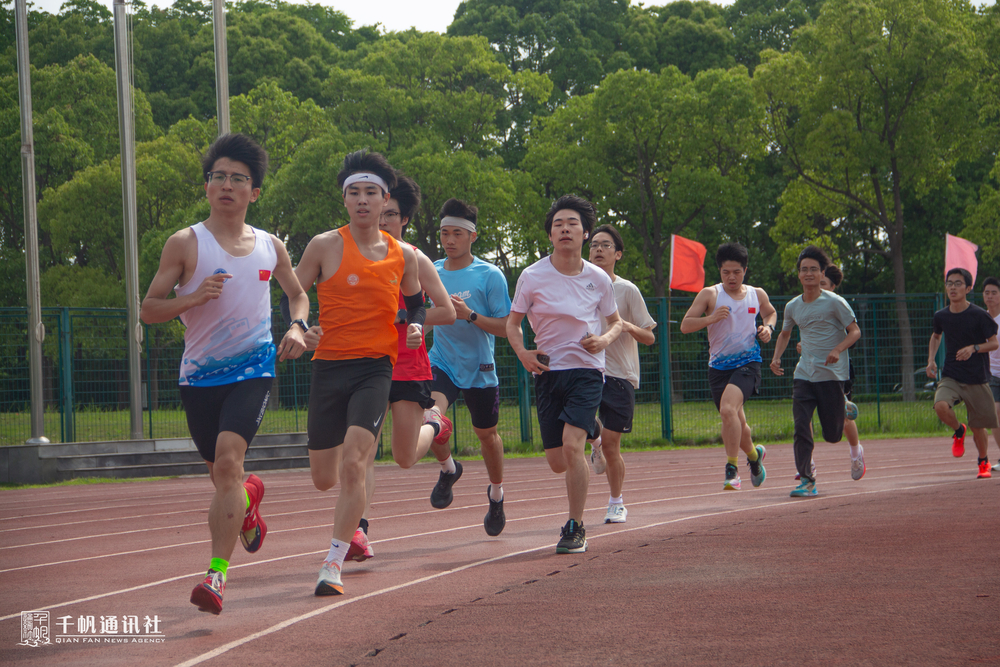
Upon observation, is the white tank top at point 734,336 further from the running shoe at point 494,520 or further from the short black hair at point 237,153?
the short black hair at point 237,153

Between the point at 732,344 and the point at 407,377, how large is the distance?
14.2 feet

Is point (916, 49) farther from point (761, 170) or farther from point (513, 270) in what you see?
point (513, 270)

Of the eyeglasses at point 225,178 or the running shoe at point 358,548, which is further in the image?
the running shoe at point 358,548

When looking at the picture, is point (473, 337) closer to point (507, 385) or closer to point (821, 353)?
point (821, 353)

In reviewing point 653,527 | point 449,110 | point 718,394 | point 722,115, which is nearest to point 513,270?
point 449,110

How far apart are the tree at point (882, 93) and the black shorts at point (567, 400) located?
2496 cm

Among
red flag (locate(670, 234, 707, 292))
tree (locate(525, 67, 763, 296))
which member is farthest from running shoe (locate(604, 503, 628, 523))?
tree (locate(525, 67, 763, 296))

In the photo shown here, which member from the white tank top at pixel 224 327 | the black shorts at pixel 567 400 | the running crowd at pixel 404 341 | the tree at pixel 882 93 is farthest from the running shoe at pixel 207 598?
the tree at pixel 882 93

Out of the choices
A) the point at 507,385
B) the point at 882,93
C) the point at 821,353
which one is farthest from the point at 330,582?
the point at 882,93

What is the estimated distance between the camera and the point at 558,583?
560cm

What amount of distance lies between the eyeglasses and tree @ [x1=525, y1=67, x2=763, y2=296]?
30.0 meters

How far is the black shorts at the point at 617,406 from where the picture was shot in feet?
26.3

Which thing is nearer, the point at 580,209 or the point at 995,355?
the point at 580,209

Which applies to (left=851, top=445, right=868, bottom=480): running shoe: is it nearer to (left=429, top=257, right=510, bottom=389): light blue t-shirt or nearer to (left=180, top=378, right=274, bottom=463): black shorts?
(left=429, top=257, right=510, bottom=389): light blue t-shirt
